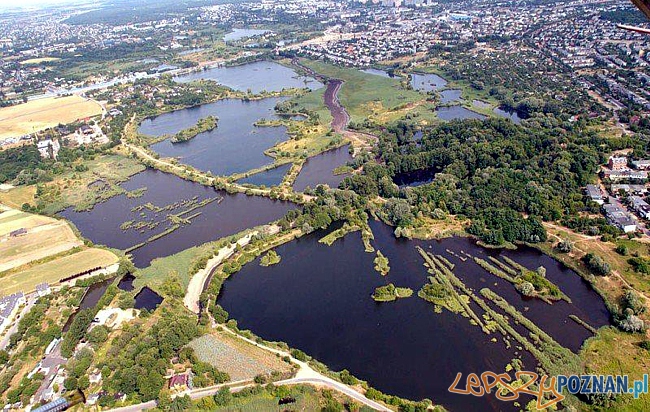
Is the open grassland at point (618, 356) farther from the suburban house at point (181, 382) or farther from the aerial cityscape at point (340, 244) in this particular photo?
the suburban house at point (181, 382)

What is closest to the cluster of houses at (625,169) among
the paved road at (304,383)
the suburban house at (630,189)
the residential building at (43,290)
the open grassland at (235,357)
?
the suburban house at (630,189)

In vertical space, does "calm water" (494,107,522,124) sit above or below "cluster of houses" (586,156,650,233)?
below

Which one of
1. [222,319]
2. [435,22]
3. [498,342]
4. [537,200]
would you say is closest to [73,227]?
[222,319]

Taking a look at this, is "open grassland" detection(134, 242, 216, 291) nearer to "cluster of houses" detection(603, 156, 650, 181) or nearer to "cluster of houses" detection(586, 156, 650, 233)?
"cluster of houses" detection(586, 156, 650, 233)

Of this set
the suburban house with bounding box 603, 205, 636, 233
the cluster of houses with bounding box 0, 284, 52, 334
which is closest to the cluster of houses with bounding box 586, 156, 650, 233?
the suburban house with bounding box 603, 205, 636, 233

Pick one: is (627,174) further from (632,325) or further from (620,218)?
(632,325)

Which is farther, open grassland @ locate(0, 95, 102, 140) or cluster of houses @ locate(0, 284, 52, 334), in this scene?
open grassland @ locate(0, 95, 102, 140)

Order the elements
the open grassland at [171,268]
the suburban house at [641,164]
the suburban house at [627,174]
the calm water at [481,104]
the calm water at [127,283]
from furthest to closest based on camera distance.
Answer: the calm water at [481,104]
the suburban house at [641,164]
the suburban house at [627,174]
the calm water at [127,283]
the open grassland at [171,268]
